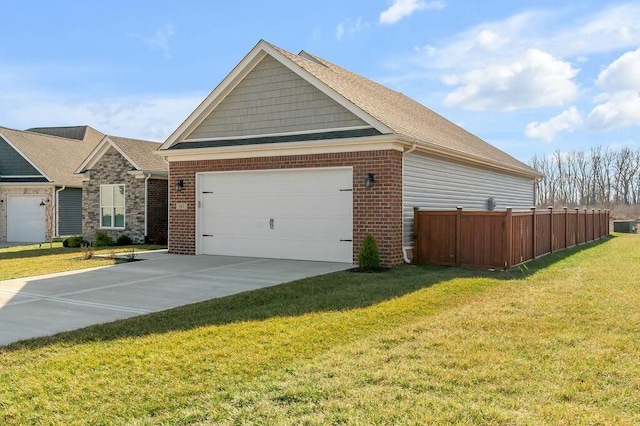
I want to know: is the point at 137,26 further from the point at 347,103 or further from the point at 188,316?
the point at 188,316

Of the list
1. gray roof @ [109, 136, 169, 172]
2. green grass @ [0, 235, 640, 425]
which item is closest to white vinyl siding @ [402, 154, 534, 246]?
green grass @ [0, 235, 640, 425]

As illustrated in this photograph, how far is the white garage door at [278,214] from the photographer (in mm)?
13102

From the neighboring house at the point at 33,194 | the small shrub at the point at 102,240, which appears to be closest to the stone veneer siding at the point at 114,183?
the small shrub at the point at 102,240

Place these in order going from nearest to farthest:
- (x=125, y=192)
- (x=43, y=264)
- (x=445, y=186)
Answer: (x=43, y=264) → (x=445, y=186) → (x=125, y=192)

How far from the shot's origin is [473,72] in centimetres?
1730

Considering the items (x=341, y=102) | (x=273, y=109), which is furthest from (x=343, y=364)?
(x=273, y=109)

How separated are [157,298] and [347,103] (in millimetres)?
6589

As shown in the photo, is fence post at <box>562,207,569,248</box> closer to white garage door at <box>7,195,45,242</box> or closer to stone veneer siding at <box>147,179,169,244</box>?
stone veneer siding at <box>147,179,169,244</box>

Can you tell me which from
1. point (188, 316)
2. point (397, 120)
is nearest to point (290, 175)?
point (397, 120)

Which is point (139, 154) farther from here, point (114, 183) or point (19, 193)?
point (19, 193)

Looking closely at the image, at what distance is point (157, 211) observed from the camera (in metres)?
21.4

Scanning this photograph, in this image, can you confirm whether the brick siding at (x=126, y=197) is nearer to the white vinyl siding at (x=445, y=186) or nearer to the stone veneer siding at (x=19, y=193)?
the stone veneer siding at (x=19, y=193)

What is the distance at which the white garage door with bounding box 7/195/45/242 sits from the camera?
24672mm

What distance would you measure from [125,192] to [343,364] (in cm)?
1844
